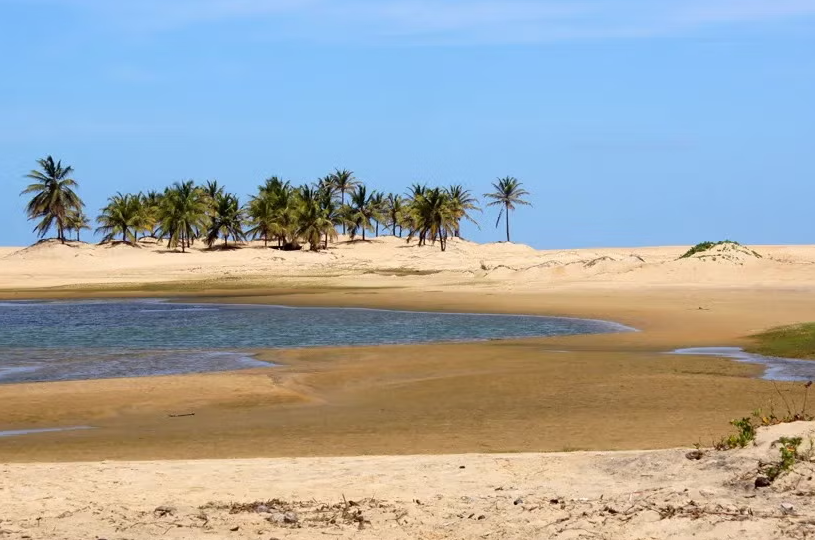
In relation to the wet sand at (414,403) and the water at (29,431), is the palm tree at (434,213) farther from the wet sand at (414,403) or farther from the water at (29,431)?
the water at (29,431)

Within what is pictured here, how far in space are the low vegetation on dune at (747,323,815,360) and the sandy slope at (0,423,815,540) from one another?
1363 cm

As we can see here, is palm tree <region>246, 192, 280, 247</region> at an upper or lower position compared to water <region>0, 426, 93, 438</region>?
upper

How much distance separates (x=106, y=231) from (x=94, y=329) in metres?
74.3

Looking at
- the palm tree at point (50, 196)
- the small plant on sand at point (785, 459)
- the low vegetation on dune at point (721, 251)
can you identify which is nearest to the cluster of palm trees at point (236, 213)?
the palm tree at point (50, 196)

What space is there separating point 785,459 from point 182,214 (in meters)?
87.5

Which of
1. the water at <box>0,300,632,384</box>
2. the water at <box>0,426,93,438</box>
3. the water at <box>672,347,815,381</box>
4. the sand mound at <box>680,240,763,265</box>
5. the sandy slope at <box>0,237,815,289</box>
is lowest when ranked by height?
the water at <box>0,426,93,438</box>

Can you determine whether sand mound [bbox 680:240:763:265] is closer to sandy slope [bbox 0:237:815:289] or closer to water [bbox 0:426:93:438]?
sandy slope [bbox 0:237:815:289]

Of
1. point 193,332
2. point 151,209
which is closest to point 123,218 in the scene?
point 151,209

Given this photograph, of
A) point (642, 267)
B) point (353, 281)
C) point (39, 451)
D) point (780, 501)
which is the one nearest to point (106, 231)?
point (353, 281)

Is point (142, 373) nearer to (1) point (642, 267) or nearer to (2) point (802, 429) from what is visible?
(2) point (802, 429)

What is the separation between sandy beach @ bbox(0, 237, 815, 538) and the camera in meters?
7.62

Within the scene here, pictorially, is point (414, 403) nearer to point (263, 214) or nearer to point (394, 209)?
point (263, 214)

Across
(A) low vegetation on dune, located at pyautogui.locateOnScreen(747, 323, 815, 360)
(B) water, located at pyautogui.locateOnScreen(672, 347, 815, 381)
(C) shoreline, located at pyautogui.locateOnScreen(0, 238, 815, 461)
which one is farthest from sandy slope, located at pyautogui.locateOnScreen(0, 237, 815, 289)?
(B) water, located at pyautogui.locateOnScreen(672, 347, 815, 381)

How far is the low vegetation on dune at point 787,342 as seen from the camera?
2184cm
